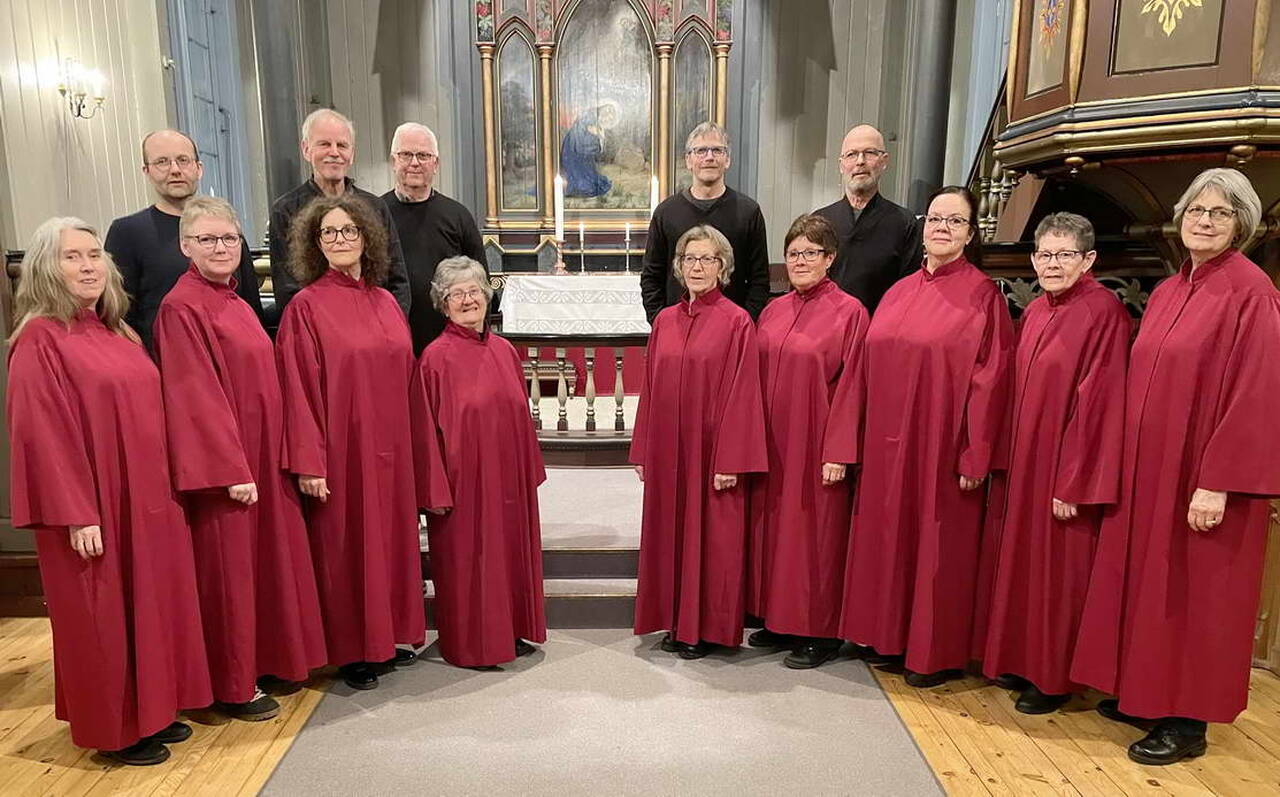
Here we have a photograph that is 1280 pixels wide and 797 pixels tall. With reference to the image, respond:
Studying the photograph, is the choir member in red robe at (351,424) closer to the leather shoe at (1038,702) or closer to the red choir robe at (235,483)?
the red choir robe at (235,483)

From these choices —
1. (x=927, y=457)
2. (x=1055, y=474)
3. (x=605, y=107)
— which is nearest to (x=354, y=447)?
(x=927, y=457)

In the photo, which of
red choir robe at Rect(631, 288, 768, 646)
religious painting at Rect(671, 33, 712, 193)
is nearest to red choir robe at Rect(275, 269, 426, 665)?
red choir robe at Rect(631, 288, 768, 646)

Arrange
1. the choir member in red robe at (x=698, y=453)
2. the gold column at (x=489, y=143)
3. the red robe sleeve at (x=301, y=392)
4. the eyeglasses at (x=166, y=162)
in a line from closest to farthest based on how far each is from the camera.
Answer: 1. the red robe sleeve at (x=301, y=392)
2. the eyeglasses at (x=166, y=162)
3. the choir member in red robe at (x=698, y=453)
4. the gold column at (x=489, y=143)

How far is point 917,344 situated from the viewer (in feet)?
9.81

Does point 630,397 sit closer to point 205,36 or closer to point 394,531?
point 394,531

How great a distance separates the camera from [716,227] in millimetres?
3570

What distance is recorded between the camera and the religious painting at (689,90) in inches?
355

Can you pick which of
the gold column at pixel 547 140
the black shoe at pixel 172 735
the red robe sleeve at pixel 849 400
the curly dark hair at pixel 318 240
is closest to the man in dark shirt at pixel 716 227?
the red robe sleeve at pixel 849 400

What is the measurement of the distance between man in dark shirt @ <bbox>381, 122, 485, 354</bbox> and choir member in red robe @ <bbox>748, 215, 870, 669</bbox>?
135 centimetres

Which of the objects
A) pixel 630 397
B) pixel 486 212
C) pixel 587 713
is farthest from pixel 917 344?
pixel 486 212

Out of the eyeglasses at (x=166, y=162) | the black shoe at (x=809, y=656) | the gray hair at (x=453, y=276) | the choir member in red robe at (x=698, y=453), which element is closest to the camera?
the eyeglasses at (x=166, y=162)

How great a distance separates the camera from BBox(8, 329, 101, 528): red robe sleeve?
7.76 ft

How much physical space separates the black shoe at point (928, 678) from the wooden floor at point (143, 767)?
7.65ft

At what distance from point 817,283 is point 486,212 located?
6698mm
